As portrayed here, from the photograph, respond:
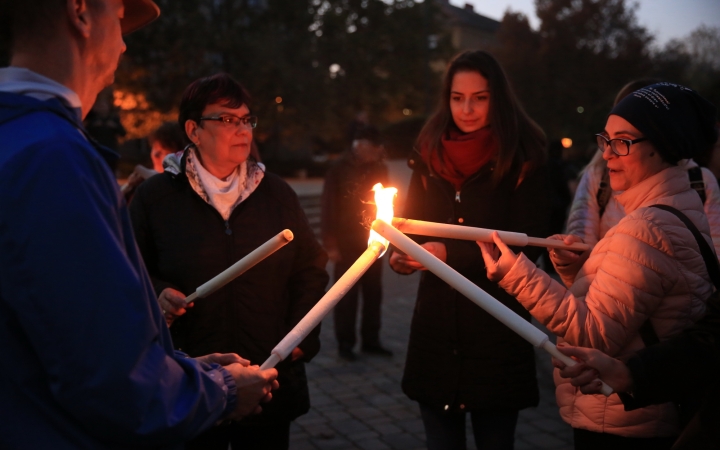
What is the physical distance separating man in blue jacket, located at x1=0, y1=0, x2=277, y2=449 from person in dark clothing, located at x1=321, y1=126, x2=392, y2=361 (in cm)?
541

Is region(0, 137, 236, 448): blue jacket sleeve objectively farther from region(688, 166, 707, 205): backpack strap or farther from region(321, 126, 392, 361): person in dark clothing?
region(321, 126, 392, 361): person in dark clothing

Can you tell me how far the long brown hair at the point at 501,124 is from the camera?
2994 mm

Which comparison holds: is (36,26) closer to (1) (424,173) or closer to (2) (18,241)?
(2) (18,241)

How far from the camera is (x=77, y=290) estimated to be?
126 centimetres

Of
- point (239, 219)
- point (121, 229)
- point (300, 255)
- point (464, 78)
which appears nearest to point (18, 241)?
point (121, 229)

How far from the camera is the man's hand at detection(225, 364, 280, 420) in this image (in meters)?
1.72

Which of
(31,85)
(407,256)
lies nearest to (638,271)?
(407,256)

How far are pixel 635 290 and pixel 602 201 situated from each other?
1.50 metres

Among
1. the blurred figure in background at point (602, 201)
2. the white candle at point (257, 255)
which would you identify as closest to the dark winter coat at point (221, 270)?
the white candle at point (257, 255)

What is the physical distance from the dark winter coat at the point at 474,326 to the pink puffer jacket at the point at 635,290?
0.55 meters

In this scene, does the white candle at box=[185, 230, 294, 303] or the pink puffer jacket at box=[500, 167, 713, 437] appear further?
the pink puffer jacket at box=[500, 167, 713, 437]

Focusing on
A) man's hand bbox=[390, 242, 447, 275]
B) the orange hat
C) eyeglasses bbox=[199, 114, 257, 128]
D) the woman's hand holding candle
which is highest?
the orange hat

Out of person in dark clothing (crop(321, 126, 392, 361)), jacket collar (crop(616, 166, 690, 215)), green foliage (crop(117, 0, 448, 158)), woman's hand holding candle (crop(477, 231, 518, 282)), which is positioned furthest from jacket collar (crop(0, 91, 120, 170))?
green foliage (crop(117, 0, 448, 158))

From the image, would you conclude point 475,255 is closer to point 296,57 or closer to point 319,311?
point 319,311
